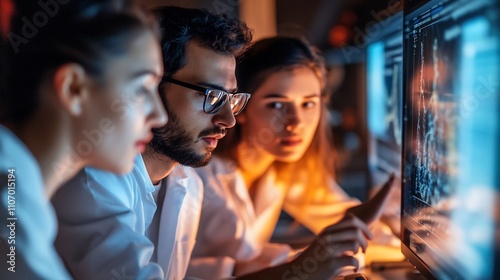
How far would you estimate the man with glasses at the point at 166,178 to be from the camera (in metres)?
0.74

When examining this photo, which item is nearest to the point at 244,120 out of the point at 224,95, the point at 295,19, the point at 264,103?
the point at 264,103

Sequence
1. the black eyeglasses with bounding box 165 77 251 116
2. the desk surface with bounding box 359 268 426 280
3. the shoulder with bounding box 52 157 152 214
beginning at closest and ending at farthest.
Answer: the shoulder with bounding box 52 157 152 214, the black eyeglasses with bounding box 165 77 251 116, the desk surface with bounding box 359 268 426 280

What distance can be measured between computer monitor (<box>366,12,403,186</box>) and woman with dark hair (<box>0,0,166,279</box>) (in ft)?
1.92

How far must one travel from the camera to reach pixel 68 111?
64 centimetres

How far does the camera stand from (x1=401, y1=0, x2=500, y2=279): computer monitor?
23.1 inches

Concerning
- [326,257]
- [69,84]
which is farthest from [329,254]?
[69,84]

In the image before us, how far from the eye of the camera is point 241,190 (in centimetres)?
129

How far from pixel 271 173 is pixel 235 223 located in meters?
0.22

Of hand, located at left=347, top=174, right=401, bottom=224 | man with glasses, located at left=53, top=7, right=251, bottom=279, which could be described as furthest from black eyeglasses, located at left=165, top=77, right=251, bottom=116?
hand, located at left=347, top=174, right=401, bottom=224

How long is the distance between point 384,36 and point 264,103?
0.39 metres

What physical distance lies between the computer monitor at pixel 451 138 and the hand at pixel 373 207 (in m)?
0.11

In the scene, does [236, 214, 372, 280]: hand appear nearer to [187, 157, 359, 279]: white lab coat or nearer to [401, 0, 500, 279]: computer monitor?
[401, 0, 500, 279]: computer monitor

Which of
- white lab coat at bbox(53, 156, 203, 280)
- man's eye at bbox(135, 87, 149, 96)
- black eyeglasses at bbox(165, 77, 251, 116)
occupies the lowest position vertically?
white lab coat at bbox(53, 156, 203, 280)

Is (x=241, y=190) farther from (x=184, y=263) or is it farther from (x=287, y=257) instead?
(x=184, y=263)
